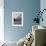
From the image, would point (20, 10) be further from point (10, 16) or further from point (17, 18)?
point (10, 16)

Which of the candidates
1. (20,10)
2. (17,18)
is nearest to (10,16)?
(17,18)

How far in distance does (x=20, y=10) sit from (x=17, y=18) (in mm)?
350

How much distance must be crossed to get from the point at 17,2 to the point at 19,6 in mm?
181

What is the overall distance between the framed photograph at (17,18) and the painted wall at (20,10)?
0.40ft

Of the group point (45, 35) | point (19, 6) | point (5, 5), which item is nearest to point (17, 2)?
point (19, 6)

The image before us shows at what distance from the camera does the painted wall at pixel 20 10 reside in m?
5.29

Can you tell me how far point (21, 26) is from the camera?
534cm

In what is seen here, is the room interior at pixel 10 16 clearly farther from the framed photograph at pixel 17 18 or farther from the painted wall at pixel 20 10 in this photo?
the framed photograph at pixel 17 18

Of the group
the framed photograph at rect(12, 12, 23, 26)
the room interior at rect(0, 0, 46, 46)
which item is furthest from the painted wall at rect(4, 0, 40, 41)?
the framed photograph at rect(12, 12, 23, 26)

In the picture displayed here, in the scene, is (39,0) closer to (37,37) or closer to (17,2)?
(17,2)

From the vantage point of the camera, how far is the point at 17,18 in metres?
5.38

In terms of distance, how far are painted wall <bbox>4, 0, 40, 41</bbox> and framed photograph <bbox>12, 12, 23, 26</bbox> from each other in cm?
12

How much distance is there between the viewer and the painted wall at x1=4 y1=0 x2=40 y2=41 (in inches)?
208

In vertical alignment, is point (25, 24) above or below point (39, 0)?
below
